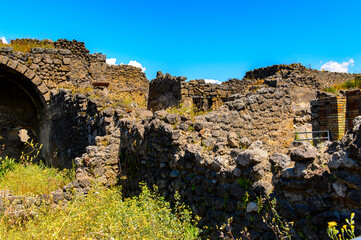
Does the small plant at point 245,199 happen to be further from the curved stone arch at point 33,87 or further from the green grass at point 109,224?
the curved stone arch at point 33,87

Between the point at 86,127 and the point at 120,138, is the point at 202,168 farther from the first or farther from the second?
the point at 86,127

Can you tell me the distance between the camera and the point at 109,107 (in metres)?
7.55

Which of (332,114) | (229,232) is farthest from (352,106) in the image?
(229,232)

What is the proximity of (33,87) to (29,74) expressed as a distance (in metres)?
0.77

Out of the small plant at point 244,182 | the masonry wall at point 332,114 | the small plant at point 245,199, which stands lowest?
the small plant at point 245,199

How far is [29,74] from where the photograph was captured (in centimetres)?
1149

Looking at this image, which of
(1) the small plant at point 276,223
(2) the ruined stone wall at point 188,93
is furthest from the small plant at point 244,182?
(2) the ruined stone wall at point 188,93

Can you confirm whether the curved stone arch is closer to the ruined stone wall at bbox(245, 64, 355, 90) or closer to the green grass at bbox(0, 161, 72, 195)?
the green grass at bbox(0, 161, 72, 195)

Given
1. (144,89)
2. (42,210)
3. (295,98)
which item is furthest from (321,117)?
Result: (144,89)

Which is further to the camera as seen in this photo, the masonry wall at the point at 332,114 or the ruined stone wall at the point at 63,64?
the ruined stone wall at the point at 63,64

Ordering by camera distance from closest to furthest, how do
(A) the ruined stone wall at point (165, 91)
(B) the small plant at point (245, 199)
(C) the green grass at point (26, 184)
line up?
(B) the small plant at point (245, 199) < (C) the green grass at point (26, 184) < (A) the ruined stone wall at point (165, 91)

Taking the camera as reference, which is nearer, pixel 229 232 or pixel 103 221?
pixel 229 232

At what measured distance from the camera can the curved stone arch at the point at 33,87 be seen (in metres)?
11.3

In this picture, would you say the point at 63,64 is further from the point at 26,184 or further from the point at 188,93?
the point at 26,184
